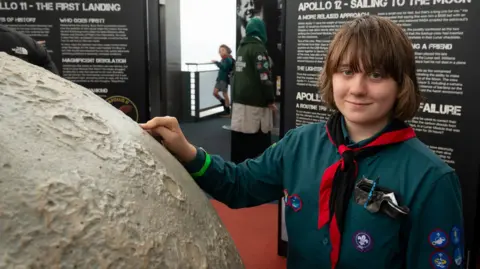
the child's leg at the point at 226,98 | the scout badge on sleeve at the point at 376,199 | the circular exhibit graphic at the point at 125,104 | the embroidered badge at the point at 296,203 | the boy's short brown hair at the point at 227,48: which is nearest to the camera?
the scout badge on sleeve at the point at 376,199

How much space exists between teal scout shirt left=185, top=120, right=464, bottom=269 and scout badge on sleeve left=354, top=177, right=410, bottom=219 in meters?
0.02

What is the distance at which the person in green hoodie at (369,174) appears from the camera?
3.92 ft

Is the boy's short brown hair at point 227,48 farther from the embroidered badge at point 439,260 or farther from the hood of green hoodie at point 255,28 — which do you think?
the embroidered badge at point 439,260

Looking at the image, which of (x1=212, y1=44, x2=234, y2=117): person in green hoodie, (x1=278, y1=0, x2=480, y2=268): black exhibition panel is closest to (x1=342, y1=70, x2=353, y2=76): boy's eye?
(x1=278, y1=0, x2=480, y2=268): black exhibition panel

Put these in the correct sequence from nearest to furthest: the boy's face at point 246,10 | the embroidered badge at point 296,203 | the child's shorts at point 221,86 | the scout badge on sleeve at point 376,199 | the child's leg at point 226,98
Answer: the scout badge on sleeve at point 376,199
the embroidered badge at point 296,203
the boy's face at point 246,10
the child's shorts at point 221,86
the child's leg at point 226,98

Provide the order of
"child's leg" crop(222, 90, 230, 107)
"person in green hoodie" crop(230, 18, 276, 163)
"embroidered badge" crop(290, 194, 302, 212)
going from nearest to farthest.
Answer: "embroidered badge" crop(290, 194, 302, 212) < "person in green hoodie" crop(230, 18, 276, 163) < "child's leg" crop(222, 90, 230, 107)

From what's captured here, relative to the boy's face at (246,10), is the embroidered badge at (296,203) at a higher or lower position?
lower

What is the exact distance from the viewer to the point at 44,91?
1.00 metres

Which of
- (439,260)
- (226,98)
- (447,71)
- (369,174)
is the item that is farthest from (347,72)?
(226,98)

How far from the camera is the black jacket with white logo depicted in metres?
2.20

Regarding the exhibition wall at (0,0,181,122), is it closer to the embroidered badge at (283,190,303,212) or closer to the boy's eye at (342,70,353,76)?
the embroidered badge at (283,190,303,212)

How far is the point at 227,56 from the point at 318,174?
24.2 ft

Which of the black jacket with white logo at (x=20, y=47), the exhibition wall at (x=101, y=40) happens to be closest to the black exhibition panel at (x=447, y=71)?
the black jacket with white logo at (x=20, y=47)

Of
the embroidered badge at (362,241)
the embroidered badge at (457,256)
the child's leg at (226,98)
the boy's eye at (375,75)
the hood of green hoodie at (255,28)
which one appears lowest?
the child's leg at (226,98)
